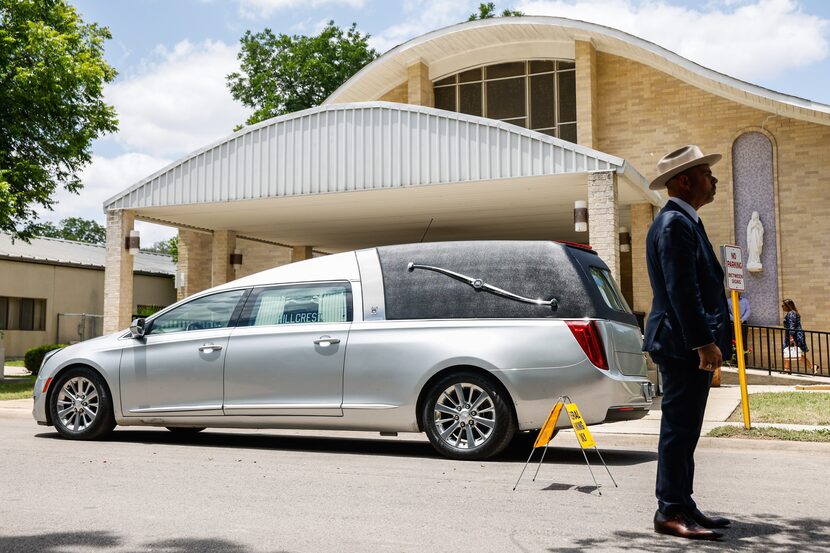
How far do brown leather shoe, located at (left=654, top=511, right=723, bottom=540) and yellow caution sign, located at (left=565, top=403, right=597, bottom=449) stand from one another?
166 centimetres

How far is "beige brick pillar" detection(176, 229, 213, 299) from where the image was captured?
24609 millimetres

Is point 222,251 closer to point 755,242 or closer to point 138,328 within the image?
point 755,242

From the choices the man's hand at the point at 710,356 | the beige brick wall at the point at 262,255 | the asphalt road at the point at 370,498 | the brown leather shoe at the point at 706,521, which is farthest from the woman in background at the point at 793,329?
the man's hand at the point at 710,356

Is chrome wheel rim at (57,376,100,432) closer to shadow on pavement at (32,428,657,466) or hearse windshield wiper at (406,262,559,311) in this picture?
shadow on pavement at (32,428,657,466)

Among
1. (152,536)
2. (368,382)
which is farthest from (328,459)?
(152,536)

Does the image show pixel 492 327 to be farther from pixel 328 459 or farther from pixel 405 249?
pixel 328 459

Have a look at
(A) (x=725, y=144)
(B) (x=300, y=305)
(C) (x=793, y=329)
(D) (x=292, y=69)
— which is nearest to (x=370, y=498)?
(B) (x=300, y=305)

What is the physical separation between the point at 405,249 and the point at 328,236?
14065mm

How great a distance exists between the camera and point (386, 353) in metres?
8.18

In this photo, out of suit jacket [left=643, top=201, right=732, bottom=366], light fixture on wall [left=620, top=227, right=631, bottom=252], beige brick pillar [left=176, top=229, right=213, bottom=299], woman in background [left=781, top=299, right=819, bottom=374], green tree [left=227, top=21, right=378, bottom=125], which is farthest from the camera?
green tree [left=227, top=21, right=378, bottom=125]

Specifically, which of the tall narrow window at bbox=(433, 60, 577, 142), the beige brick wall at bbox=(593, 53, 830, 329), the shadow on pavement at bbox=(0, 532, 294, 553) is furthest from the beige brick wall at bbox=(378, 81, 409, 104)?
the shadow on pavement at bbox=(0, 532, 294, 553)

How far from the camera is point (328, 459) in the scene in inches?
314

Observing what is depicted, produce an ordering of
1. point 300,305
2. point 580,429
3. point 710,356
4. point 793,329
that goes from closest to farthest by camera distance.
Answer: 1. point 710,356
2. point 580,429
3. point 300,305
4. point 793,329

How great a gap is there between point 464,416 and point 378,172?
308 inches
